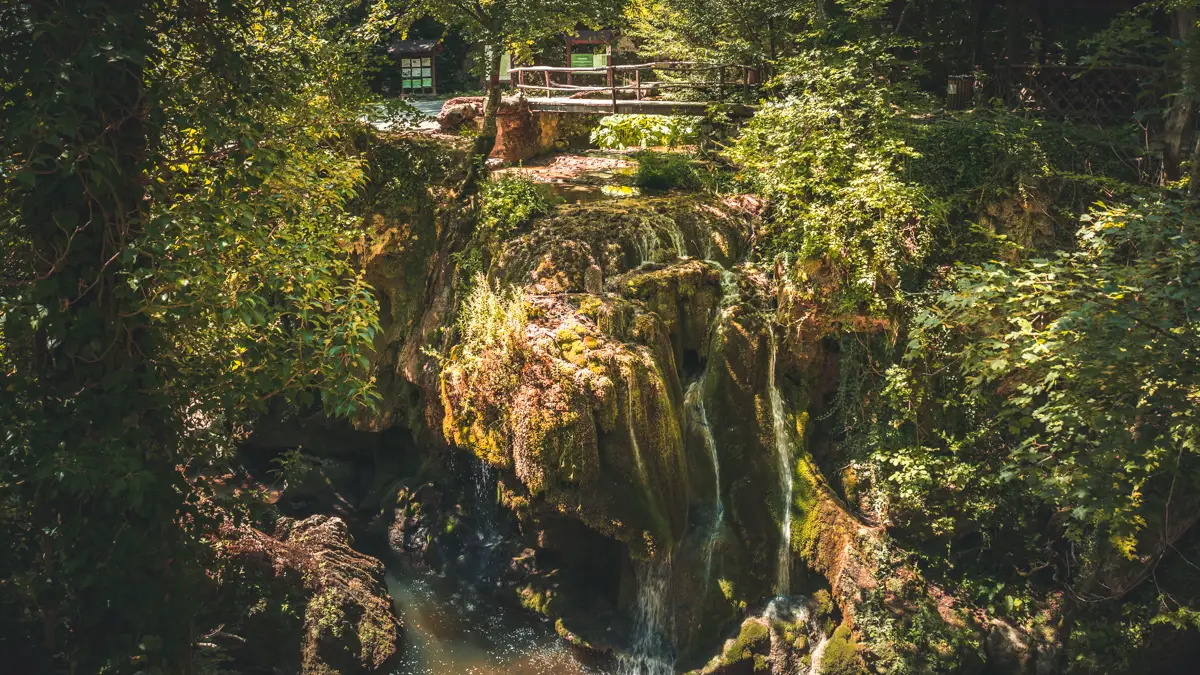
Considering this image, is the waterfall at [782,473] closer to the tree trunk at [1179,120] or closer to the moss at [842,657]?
the moss at [842,657]

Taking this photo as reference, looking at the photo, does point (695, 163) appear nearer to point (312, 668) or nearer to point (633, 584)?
point (633, 584)

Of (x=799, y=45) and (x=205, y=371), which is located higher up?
(x=799, y=45)

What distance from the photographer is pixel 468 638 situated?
11961 mm

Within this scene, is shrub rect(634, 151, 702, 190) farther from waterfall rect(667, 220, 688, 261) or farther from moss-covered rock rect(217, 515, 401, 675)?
moss-covered rock rect(217, 515, 401, 675)

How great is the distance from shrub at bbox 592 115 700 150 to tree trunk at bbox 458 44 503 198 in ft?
11.0

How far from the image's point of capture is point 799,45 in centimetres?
1602

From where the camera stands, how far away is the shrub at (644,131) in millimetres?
16766

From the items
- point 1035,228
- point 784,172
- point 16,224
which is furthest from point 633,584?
point 16,224

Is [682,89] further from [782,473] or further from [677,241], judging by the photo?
[782,473]

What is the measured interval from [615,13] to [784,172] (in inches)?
188

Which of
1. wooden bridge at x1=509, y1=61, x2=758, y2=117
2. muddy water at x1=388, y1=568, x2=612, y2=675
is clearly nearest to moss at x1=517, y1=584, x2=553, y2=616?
muddy water at x1=388, y1=568, x2=612, y2=675

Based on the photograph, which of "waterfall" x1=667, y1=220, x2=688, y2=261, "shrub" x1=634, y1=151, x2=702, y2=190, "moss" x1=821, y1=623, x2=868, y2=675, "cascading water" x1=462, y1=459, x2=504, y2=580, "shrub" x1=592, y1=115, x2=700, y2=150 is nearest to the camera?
"moss" x1=821, y1=623, x2=868, y2=675

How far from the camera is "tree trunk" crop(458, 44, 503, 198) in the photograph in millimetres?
14953

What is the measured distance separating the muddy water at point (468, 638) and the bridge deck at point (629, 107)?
29.9 ft
